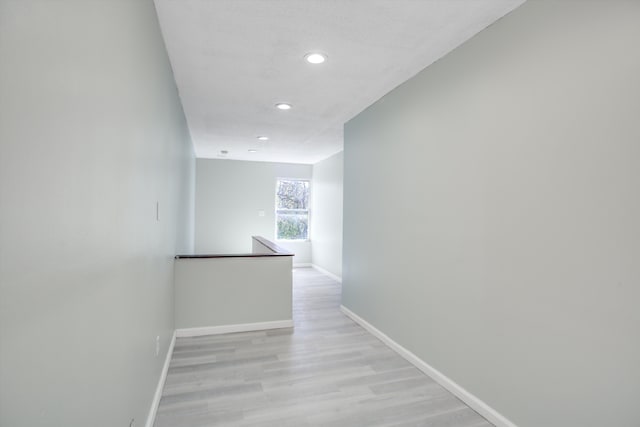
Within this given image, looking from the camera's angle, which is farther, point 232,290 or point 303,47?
point 232,290

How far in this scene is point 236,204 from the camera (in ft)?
24.4

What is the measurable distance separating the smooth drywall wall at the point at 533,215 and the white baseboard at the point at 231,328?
1.44m

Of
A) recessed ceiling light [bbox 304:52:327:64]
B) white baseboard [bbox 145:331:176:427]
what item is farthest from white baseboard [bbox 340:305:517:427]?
recessed ceiling light [bbox 304:52:327:64]

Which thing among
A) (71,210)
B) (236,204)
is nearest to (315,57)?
(71,210)

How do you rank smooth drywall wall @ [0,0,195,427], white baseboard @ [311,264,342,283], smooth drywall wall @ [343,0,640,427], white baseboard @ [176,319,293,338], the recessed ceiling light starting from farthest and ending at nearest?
white baseboard @ [311,264,342,283]
white baseboard @ [176,319,293,338]
the recessed ceiling light
smooth drywall wall @ [343,0,640,427]
smooth drywall wall @ [0,0,195,427]

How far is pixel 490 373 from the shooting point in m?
2.08

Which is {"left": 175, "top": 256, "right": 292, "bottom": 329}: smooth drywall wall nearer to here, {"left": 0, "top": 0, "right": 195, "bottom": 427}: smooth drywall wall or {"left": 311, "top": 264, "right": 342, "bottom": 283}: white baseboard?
{"left": 0, "top": 0, "right": 195, "bottom": 427}: smooth drywall wall

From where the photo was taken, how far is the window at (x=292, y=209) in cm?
780

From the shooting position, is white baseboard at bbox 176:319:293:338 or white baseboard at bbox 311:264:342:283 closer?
white baseboard at bbox 176:319:293:338

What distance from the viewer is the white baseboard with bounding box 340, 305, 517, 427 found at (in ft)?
6.63

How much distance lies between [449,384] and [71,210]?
101 inches

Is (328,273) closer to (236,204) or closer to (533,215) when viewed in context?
(236,204)

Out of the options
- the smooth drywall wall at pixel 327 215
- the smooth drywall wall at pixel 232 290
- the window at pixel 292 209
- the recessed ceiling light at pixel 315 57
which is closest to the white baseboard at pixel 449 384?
the smooth drywall wall at pixel 232 290

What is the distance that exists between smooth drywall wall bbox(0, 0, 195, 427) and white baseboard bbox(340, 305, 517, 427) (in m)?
2.05
